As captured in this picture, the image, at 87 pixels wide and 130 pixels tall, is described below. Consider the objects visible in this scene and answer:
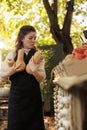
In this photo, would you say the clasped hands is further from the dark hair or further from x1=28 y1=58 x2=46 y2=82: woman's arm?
the dark hair

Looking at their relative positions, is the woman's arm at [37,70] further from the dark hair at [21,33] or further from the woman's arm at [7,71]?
the dark hair at [21,33]

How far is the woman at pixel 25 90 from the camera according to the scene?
3.47 meters

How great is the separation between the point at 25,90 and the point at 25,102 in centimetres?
11

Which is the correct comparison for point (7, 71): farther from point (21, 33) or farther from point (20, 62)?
point (21, 33)

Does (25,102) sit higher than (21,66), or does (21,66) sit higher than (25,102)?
(21,66)

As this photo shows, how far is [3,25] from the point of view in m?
14.4

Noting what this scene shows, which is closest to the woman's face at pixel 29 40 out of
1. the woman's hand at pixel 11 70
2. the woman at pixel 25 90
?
the woman at pixel 25 90

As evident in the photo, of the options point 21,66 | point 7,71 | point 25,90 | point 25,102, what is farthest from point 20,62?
point 25,102


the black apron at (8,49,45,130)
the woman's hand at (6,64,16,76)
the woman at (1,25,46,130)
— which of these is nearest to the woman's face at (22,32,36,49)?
the woman at (1,25,46,130)

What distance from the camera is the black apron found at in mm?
3521

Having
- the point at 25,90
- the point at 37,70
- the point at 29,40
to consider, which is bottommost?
the point at 25,90

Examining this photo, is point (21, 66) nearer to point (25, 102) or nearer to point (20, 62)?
point (20, 62)

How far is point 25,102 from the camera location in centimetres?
354

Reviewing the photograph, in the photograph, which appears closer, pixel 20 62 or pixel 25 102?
pixel 20 62
